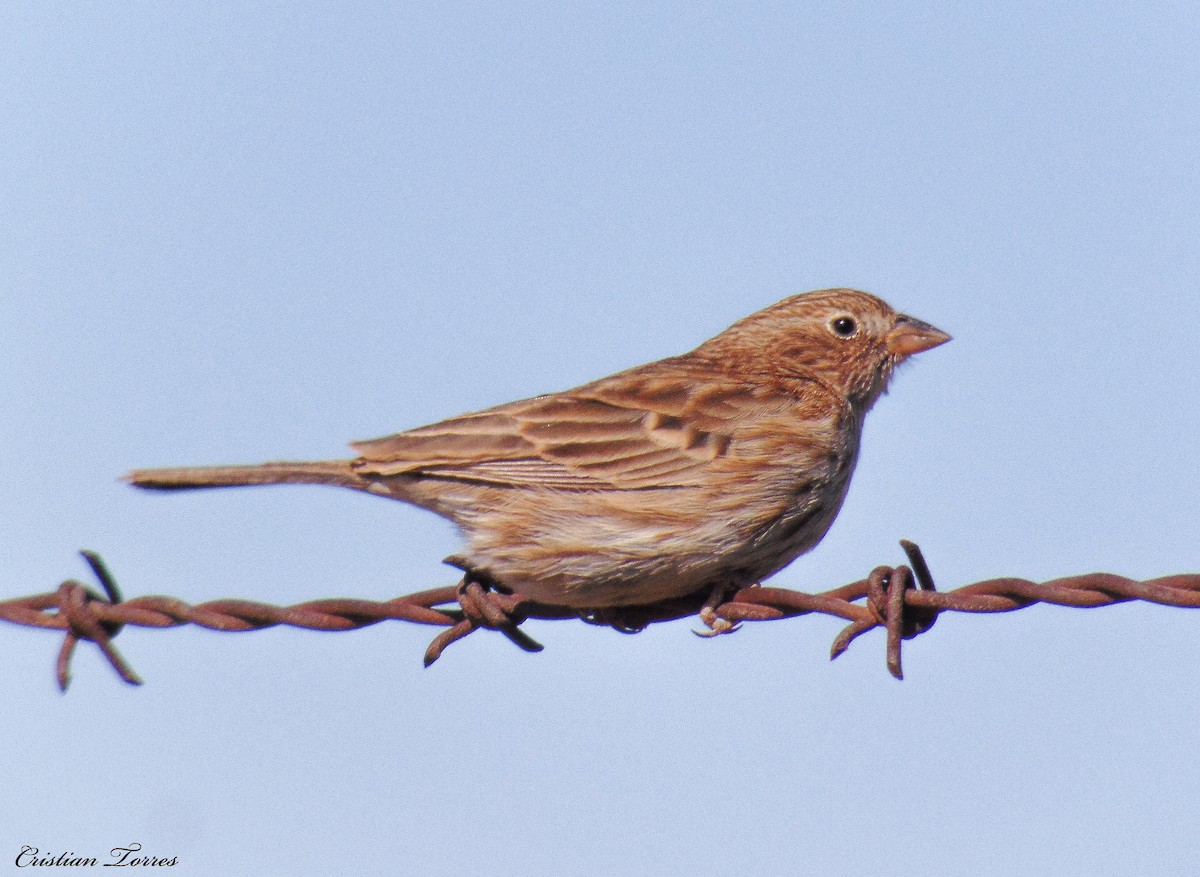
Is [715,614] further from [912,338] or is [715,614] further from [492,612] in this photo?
[912,338]

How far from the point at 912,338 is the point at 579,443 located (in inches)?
93.8

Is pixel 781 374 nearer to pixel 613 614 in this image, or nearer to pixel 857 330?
pixel 857 330

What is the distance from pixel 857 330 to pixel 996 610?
3882 mm

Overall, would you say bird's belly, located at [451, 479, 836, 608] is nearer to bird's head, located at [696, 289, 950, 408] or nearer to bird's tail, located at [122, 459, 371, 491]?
bird's tail, located at [122, 459, 371, 491]

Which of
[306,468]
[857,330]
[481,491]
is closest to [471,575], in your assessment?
[481,491]

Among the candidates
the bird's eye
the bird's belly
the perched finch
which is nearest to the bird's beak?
the bird's eye

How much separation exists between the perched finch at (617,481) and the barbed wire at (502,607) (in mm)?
448

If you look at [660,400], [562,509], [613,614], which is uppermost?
[660,400]

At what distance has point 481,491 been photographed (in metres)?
6.20

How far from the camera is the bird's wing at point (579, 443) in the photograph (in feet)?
20.2

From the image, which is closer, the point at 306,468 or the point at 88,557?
the point at 88,557

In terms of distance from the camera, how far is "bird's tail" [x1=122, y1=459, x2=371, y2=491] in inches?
231

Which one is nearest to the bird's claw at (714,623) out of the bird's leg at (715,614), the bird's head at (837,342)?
the bird's leg at (715,614)

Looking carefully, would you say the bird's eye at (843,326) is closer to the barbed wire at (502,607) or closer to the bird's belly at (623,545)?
the bird's belly at (623,545)
